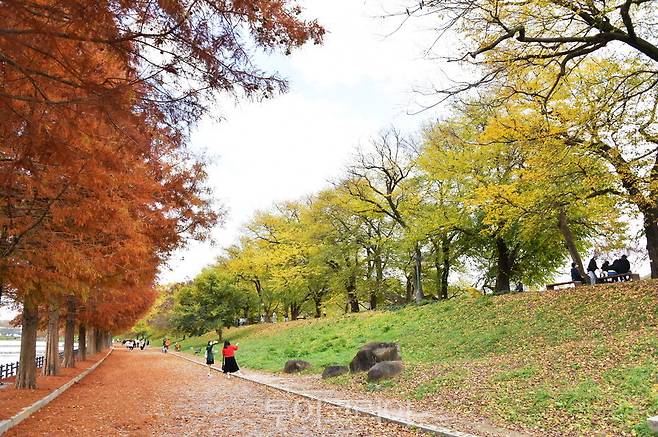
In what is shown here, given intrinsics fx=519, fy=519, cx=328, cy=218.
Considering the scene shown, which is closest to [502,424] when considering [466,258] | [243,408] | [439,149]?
[243,408]

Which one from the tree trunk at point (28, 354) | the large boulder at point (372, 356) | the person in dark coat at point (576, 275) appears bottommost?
the large boulder at point (372, 356)

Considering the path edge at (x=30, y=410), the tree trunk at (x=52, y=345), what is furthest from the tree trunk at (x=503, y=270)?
the tree trunk at (x=52, y=345)

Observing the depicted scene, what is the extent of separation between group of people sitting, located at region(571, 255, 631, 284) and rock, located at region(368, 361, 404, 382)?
1046 cm

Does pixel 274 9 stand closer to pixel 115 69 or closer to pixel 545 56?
pixel 115 69

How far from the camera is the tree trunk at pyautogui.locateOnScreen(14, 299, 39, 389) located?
15102 mm

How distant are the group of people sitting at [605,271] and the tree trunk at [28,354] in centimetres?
2016

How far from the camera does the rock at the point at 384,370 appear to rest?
1437cm

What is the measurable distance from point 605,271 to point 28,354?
21808mm

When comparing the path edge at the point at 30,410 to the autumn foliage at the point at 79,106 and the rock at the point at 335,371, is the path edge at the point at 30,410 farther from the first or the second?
the rock at the point at 335,371

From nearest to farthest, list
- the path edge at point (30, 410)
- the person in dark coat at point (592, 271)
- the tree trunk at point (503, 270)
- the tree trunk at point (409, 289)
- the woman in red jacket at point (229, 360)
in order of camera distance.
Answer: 1. the path edge at point (30, 410)
2. the woman in red jacket at point (229, 360)
3. the person in dark coat at point (592, 271)
4. the tree trunk at point (503, 270)
5. the tree trunk at point (409, 289)

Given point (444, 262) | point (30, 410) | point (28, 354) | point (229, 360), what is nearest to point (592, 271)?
point (444, 262)

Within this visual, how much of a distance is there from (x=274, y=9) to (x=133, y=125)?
190 centimetres

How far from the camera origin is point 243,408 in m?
11.9

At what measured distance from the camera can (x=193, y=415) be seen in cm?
1090
